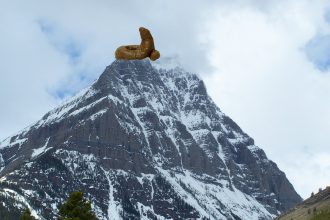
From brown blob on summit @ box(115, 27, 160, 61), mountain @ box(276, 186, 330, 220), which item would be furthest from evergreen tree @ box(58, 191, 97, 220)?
brown blob on summit @ box(115, 27, 160, 61)

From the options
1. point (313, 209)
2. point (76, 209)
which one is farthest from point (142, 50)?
point (313, 209)

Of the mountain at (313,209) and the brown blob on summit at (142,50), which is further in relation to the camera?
the mountain at (313,209)

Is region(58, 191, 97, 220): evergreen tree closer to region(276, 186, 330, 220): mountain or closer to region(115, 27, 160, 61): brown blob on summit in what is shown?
region(276, 186, 330, 220): mountain

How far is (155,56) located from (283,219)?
8313cm

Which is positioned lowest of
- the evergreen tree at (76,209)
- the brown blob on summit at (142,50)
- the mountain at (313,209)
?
the brown blob on summit at (142,50)

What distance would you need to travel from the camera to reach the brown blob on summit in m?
14.2

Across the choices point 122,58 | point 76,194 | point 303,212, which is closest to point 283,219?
point 303,212

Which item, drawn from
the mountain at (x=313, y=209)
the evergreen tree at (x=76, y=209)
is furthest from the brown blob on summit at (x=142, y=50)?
the mountain at (x=313, y=209)

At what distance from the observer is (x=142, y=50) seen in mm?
14461

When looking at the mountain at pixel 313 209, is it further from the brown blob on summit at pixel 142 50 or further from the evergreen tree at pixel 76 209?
the brown blob on summit at pixel 142 50

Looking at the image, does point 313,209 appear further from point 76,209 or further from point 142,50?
point 142,50

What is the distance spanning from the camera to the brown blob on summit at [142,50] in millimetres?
14164

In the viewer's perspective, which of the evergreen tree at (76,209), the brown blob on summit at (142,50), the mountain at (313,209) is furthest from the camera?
the mountain at (313,209)

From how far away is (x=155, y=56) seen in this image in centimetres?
1436
